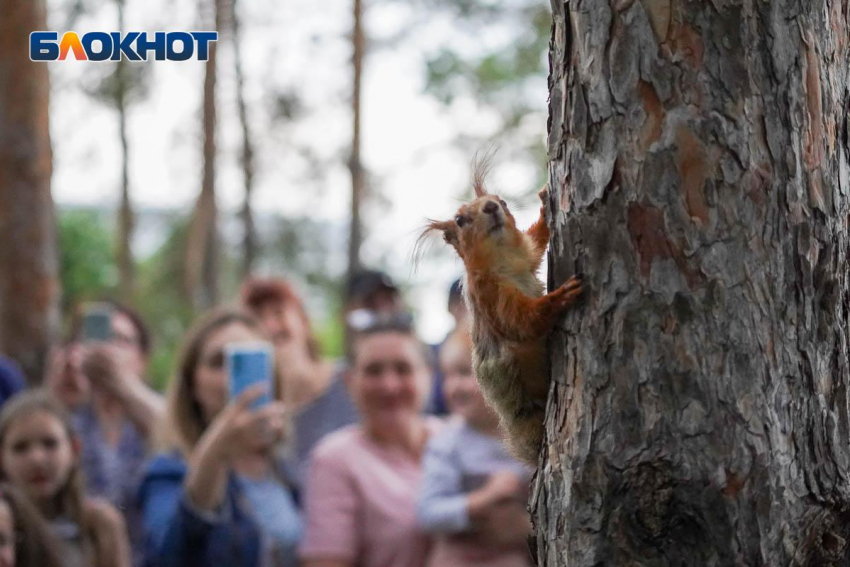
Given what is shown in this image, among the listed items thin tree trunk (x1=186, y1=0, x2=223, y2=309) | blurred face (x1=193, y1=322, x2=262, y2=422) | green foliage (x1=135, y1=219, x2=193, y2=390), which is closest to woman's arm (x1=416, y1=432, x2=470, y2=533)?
blurred face (x1=193, y1=322, x2=262, y2=422)

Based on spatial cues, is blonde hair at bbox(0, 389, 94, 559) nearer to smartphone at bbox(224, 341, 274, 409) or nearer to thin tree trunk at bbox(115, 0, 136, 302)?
smartphone at bbox(224, 341, 274, 409)

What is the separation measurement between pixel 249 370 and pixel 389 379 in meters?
0.63

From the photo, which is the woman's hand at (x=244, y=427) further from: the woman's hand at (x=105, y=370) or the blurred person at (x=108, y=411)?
the woman's hand at (x=105, y=370)

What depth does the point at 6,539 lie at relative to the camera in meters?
3.74

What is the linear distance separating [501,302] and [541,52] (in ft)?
42.5

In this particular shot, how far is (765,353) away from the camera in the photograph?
1.82 metres

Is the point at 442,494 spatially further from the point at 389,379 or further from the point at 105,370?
the point at 105,370

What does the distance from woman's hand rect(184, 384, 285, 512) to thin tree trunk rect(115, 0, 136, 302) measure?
39.1ft

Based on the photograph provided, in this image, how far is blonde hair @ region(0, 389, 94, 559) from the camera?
13.6 ft

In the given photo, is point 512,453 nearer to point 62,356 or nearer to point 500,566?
point 500,566

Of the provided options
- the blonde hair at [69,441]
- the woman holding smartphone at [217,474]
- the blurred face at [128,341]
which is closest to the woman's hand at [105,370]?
the blurred face at [128,341]

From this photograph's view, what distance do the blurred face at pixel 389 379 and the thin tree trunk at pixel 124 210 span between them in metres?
11.5

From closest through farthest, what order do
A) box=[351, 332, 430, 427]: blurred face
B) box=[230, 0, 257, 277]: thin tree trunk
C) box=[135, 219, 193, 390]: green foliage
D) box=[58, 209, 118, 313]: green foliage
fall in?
1. box=[351, 332, 430, 427]: blurred face
2. box=[230, 0, 257, 277]: thin tree trunk
3. box=[135, 219, 193, 390]: green foliage
4. box=[58, 209, 118, 313]: green foliage

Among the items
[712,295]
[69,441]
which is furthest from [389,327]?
[712,295]
